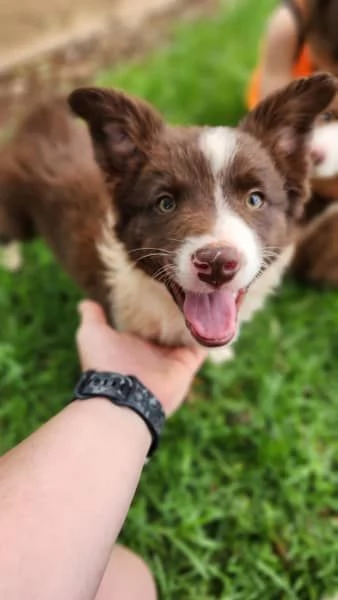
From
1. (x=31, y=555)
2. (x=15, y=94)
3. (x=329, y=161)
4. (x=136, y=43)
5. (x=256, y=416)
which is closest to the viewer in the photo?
(x=31, y=555)

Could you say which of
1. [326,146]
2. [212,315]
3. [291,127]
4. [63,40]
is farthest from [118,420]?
[63,40]

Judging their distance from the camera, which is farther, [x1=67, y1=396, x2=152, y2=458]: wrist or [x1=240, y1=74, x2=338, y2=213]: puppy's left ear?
[x1=240, y1=74, x2=338, y2=213]: puppy's left ear

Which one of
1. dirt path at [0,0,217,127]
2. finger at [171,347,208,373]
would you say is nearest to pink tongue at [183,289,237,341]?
finger at [171,347,208,373]

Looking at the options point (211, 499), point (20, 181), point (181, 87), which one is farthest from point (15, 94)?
point (211, 499)

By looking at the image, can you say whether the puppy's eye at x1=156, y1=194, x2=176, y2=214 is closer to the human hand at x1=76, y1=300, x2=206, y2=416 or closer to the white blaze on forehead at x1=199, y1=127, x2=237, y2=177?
the white blaze on forehead at x1=199, y1=127, x2=237, y2=177

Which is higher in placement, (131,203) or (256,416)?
(131,203)

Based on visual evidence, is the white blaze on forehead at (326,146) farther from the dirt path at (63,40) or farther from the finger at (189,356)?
the dirt path at (63,40)

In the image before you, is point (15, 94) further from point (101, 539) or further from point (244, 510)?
point (101, 539)

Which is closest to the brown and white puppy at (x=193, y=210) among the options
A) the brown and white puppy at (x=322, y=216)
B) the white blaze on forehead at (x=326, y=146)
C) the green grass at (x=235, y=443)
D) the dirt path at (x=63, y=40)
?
the brown and white puppy at (x=322, y=216)
